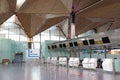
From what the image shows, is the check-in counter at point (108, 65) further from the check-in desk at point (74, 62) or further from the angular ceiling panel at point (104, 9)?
the angular ceiling panel at point (104, 9)

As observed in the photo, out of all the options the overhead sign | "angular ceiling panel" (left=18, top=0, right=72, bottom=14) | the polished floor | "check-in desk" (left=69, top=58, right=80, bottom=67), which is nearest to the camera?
the polished floor

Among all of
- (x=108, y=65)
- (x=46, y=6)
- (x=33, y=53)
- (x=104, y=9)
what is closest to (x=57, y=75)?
(x=108, y=65)

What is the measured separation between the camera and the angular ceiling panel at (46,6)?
93.1 ft

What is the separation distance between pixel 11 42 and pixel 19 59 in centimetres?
392

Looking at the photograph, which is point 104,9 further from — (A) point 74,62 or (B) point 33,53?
(B) point 33,53

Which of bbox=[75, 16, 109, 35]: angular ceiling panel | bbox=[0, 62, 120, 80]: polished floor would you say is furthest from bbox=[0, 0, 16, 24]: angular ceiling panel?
bbox=[0, 62, 120, 80]: polished floor

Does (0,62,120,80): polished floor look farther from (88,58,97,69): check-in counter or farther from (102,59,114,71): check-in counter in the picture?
(88,58,97,69): check-in counter

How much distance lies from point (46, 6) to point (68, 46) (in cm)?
632

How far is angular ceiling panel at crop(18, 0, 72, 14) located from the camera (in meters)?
28.4

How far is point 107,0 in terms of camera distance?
24719 millimetres

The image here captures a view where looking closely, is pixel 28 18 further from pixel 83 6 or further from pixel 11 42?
pixel 83 6

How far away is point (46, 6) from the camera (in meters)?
29.8

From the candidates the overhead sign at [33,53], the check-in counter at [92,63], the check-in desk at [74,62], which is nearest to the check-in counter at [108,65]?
the check-in counter at [92,63]

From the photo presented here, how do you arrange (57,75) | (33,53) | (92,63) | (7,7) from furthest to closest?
(33,53) → (7,7) → (92,63) → (57,75)
